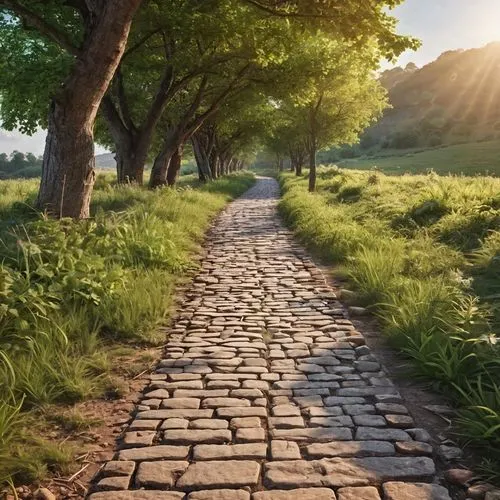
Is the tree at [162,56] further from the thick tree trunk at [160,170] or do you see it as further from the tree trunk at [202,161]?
the tree trunk at [202,161]

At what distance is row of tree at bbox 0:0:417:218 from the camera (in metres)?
8.52

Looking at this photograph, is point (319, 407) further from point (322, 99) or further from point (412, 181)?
point (322, 99)

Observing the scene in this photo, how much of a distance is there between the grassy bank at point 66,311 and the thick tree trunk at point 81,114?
81cm

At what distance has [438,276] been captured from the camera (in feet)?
22.4

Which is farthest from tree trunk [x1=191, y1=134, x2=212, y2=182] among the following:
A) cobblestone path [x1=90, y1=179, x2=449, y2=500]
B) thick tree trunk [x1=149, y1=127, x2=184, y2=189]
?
cobblestone path [x1=90, y1=179, x2=449, y2=500]

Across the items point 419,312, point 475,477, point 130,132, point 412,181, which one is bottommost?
point 475,477

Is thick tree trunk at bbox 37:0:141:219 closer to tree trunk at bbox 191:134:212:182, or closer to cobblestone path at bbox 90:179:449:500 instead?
cobblestone path at bbox 90:179:449:500

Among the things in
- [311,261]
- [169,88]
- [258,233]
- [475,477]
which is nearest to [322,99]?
[169,88]

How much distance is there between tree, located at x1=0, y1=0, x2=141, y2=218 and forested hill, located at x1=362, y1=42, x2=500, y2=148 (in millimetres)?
60515

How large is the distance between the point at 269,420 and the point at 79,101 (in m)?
6.78

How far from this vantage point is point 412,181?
64.6 feet

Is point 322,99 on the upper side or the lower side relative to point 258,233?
upper

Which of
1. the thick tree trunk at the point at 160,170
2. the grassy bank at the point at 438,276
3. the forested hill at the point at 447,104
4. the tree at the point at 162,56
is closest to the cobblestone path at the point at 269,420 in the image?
the grassy bank at the point at 438,276

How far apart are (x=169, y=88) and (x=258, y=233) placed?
695cm
